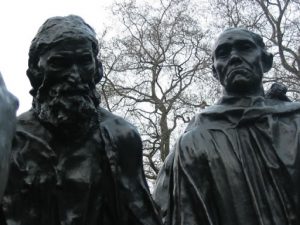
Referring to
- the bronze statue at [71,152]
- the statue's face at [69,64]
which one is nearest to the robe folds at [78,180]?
the bronze statue at [71,152]

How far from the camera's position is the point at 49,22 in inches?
121

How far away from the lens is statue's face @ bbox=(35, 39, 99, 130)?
9.56 feet

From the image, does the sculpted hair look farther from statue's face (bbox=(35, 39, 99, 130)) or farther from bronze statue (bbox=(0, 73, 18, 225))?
bronze statue (bbox=(0, 73, 18, 225))

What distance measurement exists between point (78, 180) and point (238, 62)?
2.19 m

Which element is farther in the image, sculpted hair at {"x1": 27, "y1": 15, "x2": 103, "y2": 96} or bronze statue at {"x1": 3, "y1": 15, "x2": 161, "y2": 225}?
sculpted hair at {"x1": 27, "y1": 15, "x2": 103, "y2": 96}

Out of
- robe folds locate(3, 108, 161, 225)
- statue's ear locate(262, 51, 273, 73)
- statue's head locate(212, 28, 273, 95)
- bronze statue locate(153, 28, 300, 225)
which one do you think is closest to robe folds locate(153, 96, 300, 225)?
bronze statue locate(153, 28, 300, 225)

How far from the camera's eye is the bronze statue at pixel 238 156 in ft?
14.0

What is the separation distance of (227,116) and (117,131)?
1.90 m

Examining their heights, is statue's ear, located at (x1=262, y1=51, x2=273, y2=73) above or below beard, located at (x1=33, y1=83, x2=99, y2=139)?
above

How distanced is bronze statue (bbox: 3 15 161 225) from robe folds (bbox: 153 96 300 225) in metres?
1.40

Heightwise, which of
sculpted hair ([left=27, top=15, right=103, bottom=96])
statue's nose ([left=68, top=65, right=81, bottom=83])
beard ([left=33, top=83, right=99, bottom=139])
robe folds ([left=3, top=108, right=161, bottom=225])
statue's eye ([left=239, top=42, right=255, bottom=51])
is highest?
statue's eye ([left=239, top=42, right=255, bottom=51])

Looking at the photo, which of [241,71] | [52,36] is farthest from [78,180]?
[241,71]

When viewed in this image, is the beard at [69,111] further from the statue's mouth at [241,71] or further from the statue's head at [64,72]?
the statue's mouth at [241,71]

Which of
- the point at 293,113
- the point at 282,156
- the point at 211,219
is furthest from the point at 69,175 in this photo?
the point at 293,113
